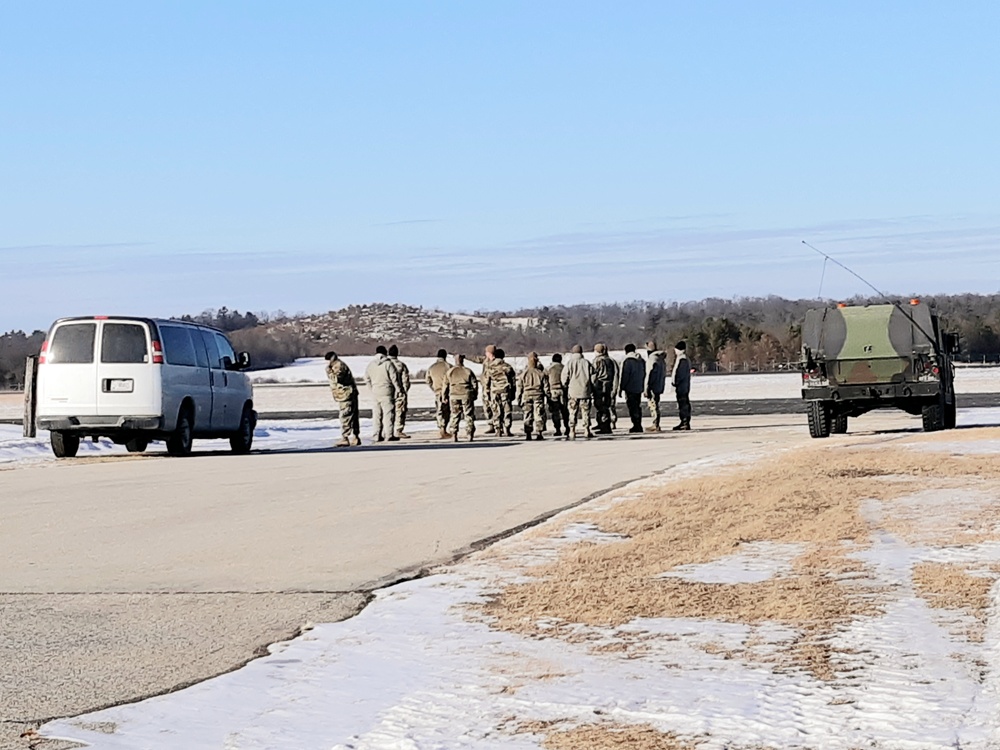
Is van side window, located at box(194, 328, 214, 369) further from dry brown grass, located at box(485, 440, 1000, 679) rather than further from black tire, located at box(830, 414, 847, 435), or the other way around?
black tire, located at box(830, 414, 847, 435)

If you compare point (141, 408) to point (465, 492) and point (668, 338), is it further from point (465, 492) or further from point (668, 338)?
point (668, 338)

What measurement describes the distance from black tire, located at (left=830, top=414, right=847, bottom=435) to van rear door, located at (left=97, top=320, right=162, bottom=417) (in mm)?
11757

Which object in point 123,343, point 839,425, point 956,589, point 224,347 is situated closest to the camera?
point 956,589

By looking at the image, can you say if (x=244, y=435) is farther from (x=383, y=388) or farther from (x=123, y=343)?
(x=383, y=388)

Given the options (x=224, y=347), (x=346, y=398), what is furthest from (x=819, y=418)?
(x=224, y=347)

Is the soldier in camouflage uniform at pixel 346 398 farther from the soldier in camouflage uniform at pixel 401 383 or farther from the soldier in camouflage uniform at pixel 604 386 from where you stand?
the soldier in camouflage uniform at pixel 604 386

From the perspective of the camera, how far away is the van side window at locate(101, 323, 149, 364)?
70.3ft

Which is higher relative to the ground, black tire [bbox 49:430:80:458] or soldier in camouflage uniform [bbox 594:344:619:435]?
soldier in camouflage uniform [bbox 594:344:619:435]

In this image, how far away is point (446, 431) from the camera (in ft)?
99.8

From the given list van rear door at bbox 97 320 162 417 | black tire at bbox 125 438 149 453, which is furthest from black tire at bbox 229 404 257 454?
van rear door at bbox 97 320 162 417

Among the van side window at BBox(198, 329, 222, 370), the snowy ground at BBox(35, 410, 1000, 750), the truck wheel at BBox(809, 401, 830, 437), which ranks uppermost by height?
the van side window at BBox(198, 329, 222, 370)

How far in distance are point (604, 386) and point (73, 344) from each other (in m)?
11.2

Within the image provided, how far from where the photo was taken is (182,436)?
2236cm

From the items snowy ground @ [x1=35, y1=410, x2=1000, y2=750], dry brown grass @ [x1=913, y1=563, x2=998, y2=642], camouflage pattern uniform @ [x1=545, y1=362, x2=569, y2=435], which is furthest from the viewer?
camouflage pattern uniform @ [x1=545, y1=362, x2=569, y2=435]
